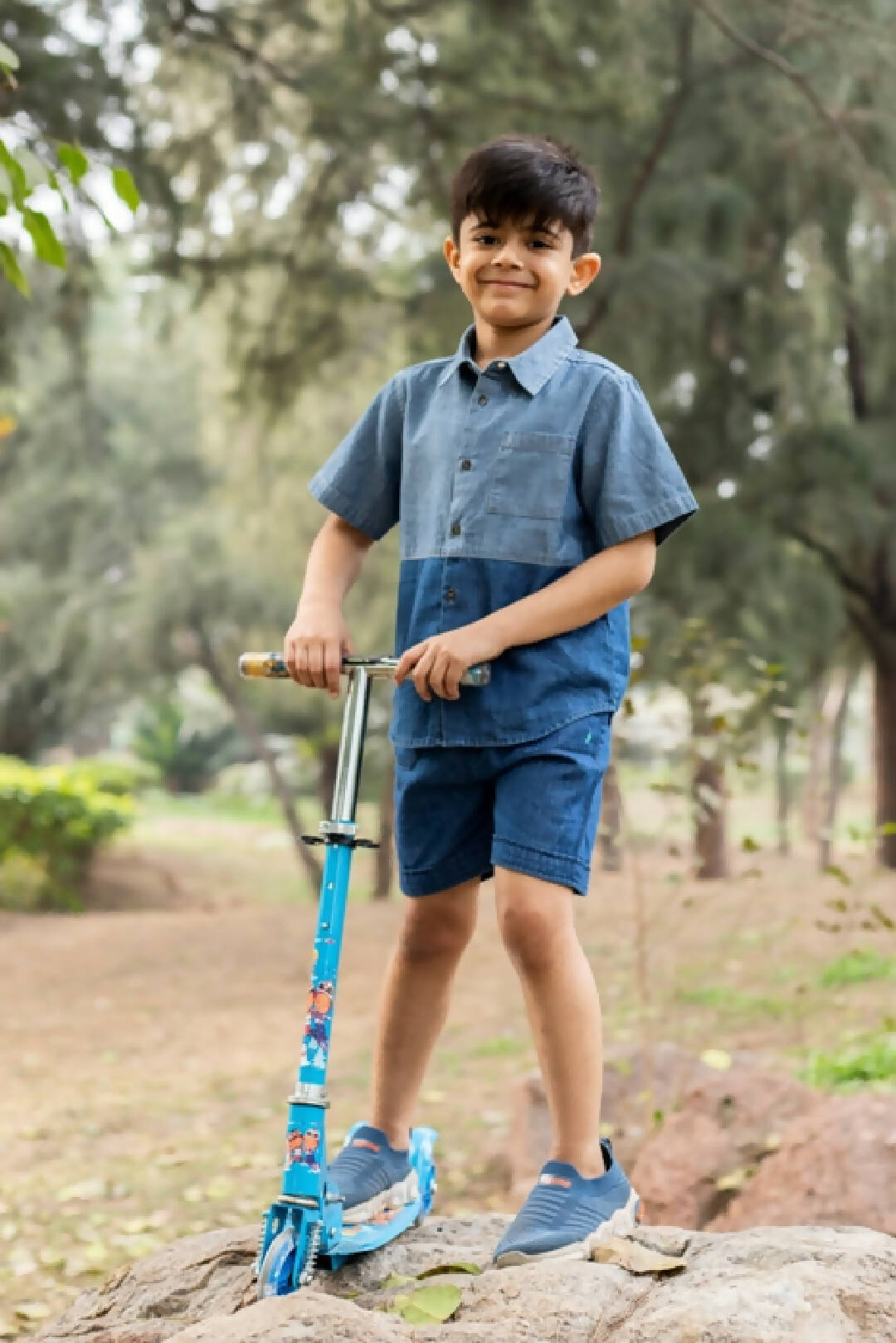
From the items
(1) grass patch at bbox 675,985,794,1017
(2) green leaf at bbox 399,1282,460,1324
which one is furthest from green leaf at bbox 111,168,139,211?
(1) grass patch at bbox 675,985,794,1017

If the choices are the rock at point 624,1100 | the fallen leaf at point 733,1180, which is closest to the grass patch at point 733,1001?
the rock at point 624,1100

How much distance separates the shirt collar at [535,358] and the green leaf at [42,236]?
1.91 ft

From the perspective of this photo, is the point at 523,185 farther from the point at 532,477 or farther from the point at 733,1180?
the point at 733,1180

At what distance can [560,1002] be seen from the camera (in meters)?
2.01

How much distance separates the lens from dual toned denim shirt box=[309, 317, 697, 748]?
2.00m

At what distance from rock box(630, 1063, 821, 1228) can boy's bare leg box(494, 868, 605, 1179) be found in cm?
131

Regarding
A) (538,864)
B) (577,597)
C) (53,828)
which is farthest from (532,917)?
(53,828)

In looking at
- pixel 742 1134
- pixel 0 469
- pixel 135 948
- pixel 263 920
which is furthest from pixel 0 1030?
pixel 0 469

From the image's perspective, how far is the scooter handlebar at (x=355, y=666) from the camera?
1.86 metres

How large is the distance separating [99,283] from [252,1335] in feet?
16.9

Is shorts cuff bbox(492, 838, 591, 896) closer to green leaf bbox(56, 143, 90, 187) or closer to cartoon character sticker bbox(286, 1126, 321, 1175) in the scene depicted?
cartoon character sticker bbox(286, 1126, 321, 1175)

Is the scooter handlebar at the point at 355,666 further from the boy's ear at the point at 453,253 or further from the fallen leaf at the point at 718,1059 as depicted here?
the fallen leaf at the point at 718,1059

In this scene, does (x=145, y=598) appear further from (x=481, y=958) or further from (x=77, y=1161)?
(x=77, y=1161)

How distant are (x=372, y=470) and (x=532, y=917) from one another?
0.72 meters
